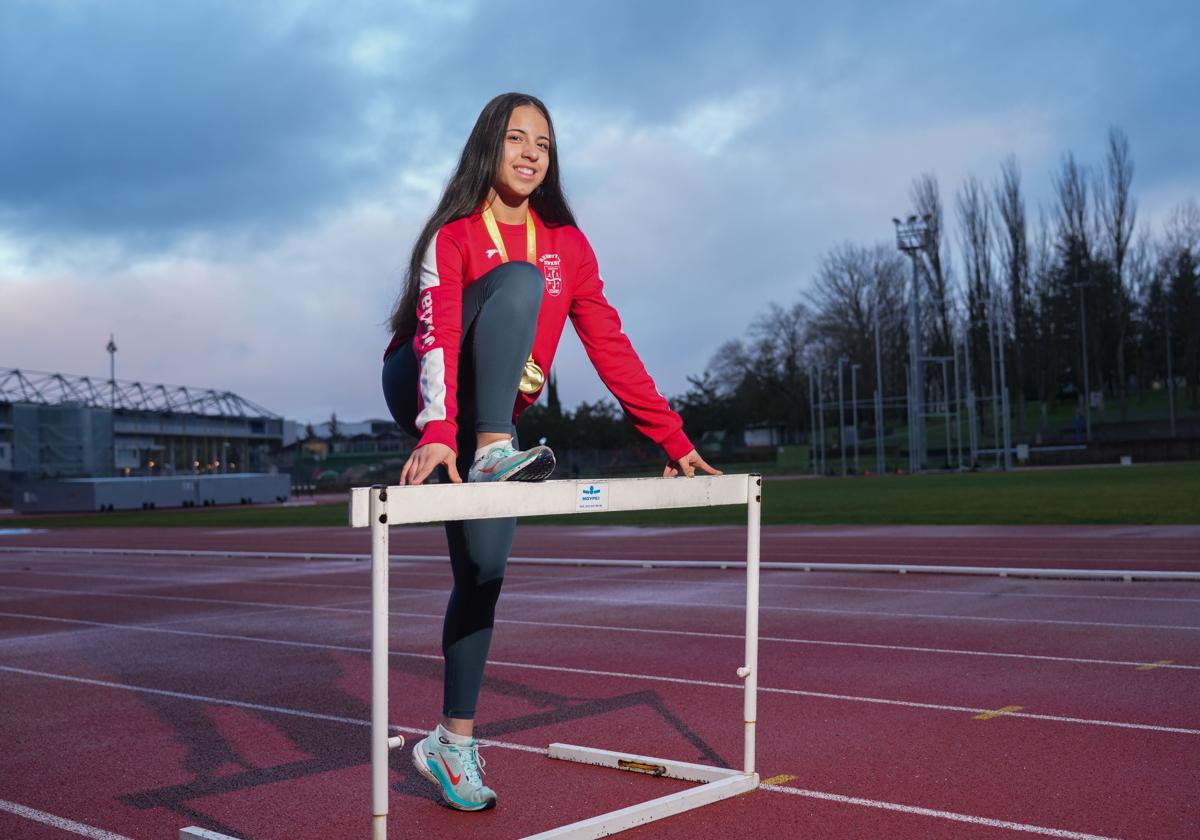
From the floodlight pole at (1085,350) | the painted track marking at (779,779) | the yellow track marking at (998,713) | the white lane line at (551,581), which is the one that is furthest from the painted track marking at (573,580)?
the floodlight pole at (1085,350)

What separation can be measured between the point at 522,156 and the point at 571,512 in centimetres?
99

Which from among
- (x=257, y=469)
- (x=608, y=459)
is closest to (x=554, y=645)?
(x=608, y=459)

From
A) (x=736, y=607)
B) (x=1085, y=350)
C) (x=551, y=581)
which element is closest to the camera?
(x=736, y=607)

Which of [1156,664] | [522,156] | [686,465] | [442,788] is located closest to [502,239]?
[522,156]

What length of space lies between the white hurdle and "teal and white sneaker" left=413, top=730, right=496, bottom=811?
386 mm

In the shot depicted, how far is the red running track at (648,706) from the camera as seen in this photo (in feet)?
10.9

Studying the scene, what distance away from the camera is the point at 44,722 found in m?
5.11

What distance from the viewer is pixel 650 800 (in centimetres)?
329

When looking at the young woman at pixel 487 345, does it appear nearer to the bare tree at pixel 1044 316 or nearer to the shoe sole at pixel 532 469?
the shoe sole at pixel 532 469

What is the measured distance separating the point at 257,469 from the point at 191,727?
72834 mm

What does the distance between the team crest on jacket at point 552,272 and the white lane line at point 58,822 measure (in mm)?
1991

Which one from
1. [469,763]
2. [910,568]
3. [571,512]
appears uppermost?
[571,512]

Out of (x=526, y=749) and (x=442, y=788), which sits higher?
(x=442, y=788)

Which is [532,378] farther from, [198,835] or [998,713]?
[998,713]
